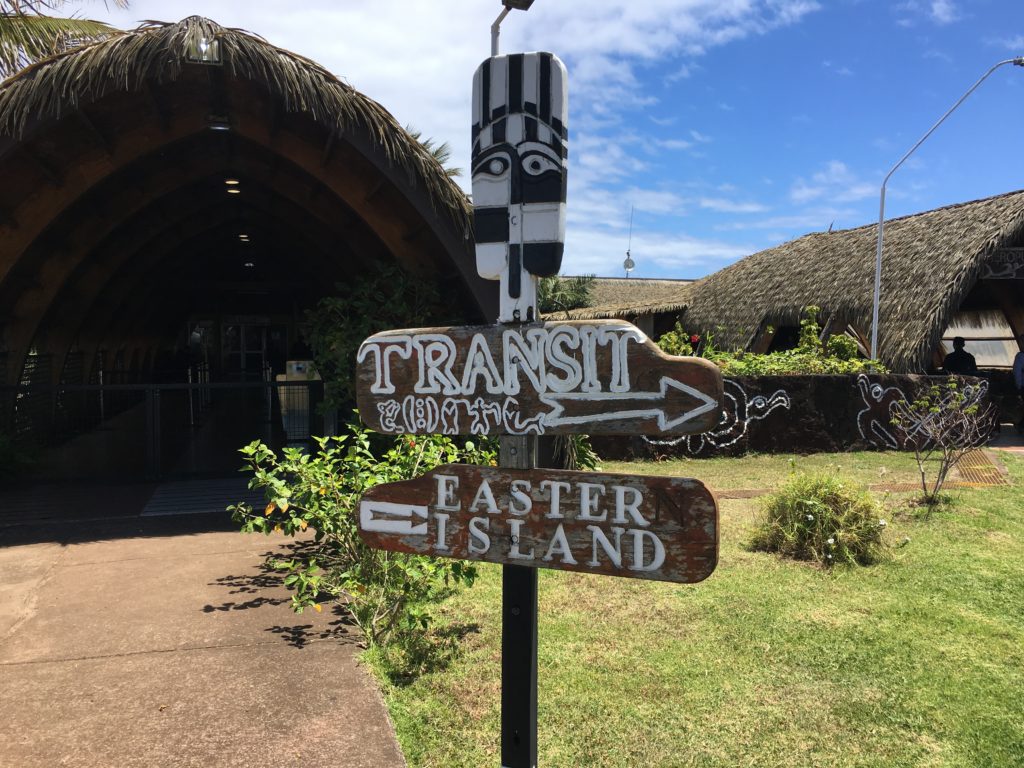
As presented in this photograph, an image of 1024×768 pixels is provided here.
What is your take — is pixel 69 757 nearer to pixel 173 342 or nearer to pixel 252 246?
pixel 252 246

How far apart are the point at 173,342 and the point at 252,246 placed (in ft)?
34.3

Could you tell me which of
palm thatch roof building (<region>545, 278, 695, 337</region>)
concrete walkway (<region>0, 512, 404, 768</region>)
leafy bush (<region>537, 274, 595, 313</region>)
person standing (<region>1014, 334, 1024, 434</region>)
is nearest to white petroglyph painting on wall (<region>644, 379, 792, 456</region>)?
palm thatch roof building (<region>545, 278, 695, 337</region>)

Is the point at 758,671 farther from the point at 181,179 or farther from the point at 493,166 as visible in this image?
the point at 181,179

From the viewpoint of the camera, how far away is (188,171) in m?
10.2

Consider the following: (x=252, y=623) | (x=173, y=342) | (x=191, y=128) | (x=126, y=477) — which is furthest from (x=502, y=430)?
(x=173, y=342)

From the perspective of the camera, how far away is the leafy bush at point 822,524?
6.65 m

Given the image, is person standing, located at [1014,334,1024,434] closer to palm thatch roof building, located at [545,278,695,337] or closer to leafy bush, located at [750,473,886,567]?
palm thatch roof building, located at [545,278,695,337]

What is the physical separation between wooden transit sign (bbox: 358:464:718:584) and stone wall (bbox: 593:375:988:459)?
10430 mm

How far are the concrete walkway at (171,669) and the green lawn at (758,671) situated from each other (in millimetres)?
453

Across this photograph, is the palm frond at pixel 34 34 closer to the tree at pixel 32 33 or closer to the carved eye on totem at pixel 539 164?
the tree at pixel 32 33

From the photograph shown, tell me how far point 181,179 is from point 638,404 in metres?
9.90

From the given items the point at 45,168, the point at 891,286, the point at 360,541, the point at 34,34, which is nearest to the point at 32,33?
the point at 34,34

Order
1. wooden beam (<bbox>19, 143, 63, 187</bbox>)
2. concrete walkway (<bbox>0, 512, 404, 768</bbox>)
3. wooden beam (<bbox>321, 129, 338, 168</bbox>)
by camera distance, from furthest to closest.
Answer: wooden beam (<bbox>321, 129, 338, 168</bbox>)
wooden beam (<bbox>19, 143, 63, 187</bbox>)
concrete walkway (<bbox>0, 512, 404, 768</bbox>)

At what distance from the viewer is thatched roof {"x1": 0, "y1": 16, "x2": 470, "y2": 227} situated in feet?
22.1
